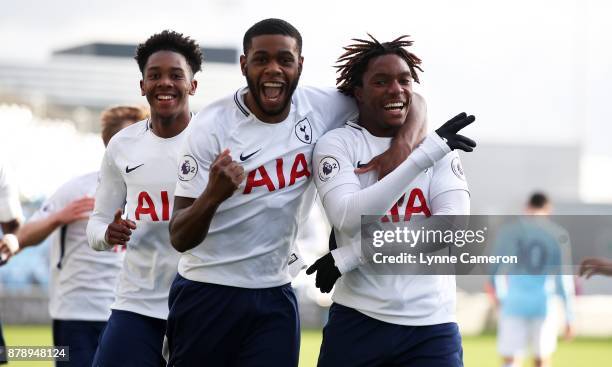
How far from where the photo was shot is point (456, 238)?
575 cm

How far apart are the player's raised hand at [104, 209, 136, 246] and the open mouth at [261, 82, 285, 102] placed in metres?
1.22

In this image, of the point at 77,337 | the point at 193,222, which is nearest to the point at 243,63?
the point at 193,222

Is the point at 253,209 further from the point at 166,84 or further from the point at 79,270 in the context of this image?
the point at 79,270

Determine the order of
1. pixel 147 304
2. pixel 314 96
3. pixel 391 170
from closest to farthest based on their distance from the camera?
pixel 391 170 < pixel 314 96 < pixel 147 304

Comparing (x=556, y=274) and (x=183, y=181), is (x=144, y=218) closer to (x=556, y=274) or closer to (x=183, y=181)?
(x=183, y=181)

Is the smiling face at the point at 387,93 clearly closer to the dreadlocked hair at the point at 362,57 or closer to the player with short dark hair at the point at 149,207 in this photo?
the dreadlocked hair at the point at 362,57

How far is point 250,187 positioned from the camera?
5.74 m

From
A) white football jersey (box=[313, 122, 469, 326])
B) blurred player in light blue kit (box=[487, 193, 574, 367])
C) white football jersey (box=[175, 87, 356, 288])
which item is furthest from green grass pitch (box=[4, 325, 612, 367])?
white football jersey (box=[313, 122, 469, 326])

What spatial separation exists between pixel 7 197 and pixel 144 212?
177 cm

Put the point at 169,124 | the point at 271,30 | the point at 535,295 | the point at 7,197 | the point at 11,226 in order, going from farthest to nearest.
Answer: the point at 535,295 < the point at 11,226 < the point at 7,197 < the point at 169,124 < the point at 271,30

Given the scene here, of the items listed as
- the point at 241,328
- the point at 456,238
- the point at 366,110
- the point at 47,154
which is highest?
the point at 47,154

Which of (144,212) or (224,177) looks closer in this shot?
(224,177)

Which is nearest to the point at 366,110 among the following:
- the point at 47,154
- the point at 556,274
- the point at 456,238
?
the point at 456,238

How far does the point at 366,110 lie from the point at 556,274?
24.8ft
